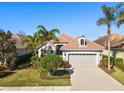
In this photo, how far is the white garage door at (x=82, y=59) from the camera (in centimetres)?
3991

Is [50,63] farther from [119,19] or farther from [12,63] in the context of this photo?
[119,19]

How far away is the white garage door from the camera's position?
39906mm

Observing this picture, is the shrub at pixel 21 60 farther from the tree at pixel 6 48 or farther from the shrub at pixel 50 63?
the shrub at pixel 50 63

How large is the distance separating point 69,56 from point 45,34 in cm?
487

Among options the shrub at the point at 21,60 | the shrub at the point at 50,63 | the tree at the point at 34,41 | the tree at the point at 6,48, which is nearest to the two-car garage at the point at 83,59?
the tree at the point at 34,41

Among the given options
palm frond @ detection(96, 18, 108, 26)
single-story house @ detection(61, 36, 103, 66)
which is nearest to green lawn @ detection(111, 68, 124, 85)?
palm frond @ detection(96, 18, 108, 26)

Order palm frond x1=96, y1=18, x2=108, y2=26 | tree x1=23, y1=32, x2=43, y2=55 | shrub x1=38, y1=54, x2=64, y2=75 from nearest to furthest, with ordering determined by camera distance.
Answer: shrub x1=38, y1=54, x2=64, y2=75 < palm frond x1=96, y1=18, x2=108, y2=26 < tree x1=23, y1=32, x2=43, y2=55

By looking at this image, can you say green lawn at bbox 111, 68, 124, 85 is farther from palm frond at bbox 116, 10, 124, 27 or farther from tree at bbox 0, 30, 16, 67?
tree at bbox 0, 30, 16, 67

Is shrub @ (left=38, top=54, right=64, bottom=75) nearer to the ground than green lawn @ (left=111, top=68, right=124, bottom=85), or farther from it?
Result: farther from it

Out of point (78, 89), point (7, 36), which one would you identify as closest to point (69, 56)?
point (7, 36)

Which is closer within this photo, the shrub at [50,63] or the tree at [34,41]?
the shrub at [50,63]

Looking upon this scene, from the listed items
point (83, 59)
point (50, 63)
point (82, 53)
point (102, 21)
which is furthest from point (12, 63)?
A: point (102, 21)

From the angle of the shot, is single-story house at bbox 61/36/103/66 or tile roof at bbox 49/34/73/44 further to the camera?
tile roof at bbox 49/34/73/44

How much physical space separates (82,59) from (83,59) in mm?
150
